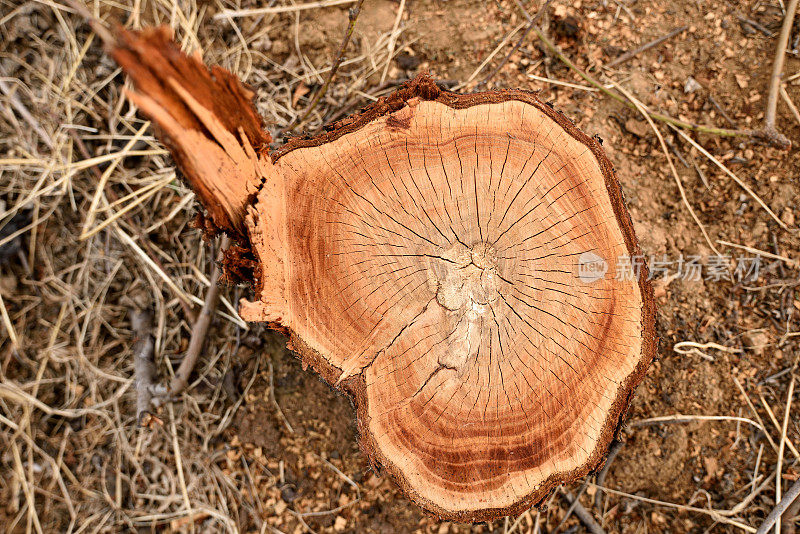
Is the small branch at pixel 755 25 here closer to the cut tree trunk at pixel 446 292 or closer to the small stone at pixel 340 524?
the cut tree trunk at pixel 446 292

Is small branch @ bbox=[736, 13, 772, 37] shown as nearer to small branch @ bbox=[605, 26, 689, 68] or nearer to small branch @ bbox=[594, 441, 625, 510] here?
small branch @ bbox=[605, 26, 689, 68]

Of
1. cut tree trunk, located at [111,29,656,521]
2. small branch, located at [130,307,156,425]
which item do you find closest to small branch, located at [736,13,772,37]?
cut tree trunk, located at [111,29,656,521]

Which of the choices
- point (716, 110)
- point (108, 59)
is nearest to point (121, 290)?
point (108, 59)

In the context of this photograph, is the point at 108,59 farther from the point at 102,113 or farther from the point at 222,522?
the point at 222,522

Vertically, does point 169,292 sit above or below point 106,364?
above

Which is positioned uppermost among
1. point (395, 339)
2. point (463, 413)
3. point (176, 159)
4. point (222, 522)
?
point (176, 159)

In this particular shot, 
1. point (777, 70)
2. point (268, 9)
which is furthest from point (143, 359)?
point (777, 70)
